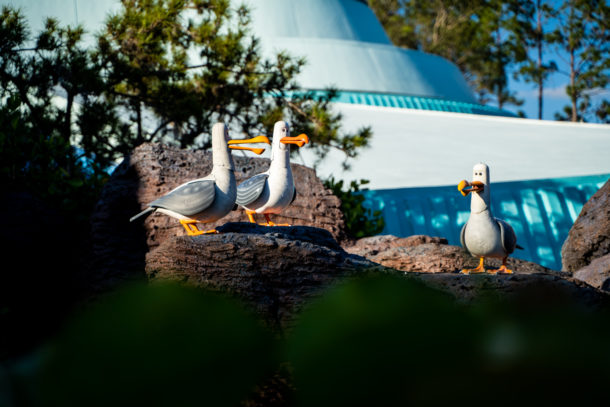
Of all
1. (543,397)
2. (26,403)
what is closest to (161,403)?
(26,403)

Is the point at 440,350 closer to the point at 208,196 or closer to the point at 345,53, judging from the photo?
the point at 208,196

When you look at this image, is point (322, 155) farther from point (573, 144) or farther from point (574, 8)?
point (574, 8)

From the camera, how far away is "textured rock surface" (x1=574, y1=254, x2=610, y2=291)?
14.3ft

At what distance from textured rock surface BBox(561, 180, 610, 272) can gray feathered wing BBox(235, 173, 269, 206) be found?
320 cm

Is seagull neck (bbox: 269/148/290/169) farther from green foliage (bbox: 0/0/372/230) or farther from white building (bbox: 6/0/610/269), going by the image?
white building (bbox: 6/0/610/269)

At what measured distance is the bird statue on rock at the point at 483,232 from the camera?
4145 millimetres

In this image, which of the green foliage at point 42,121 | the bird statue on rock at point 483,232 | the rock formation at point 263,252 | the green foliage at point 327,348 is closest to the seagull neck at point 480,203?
the bird statue on rock at point 483,232

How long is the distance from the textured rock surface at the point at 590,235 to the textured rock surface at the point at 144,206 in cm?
218

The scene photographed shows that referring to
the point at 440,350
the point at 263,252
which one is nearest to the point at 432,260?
the point at 263,252

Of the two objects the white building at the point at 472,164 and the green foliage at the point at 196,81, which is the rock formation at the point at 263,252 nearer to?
the green foliage at the point at 196,81

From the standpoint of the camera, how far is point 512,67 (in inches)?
1168

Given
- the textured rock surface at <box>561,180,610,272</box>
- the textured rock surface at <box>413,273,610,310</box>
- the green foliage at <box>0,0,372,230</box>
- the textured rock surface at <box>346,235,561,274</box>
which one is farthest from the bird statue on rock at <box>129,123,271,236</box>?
the textured rock surface at <box>561,180,610,272</box>

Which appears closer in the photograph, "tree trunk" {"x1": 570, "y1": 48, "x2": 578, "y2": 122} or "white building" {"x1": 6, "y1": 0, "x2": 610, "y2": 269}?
"white building" {"x1": 6, "y1": 0, "x2": 610, "y2": 269}

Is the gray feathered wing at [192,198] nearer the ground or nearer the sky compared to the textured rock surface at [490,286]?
nearer the sky
